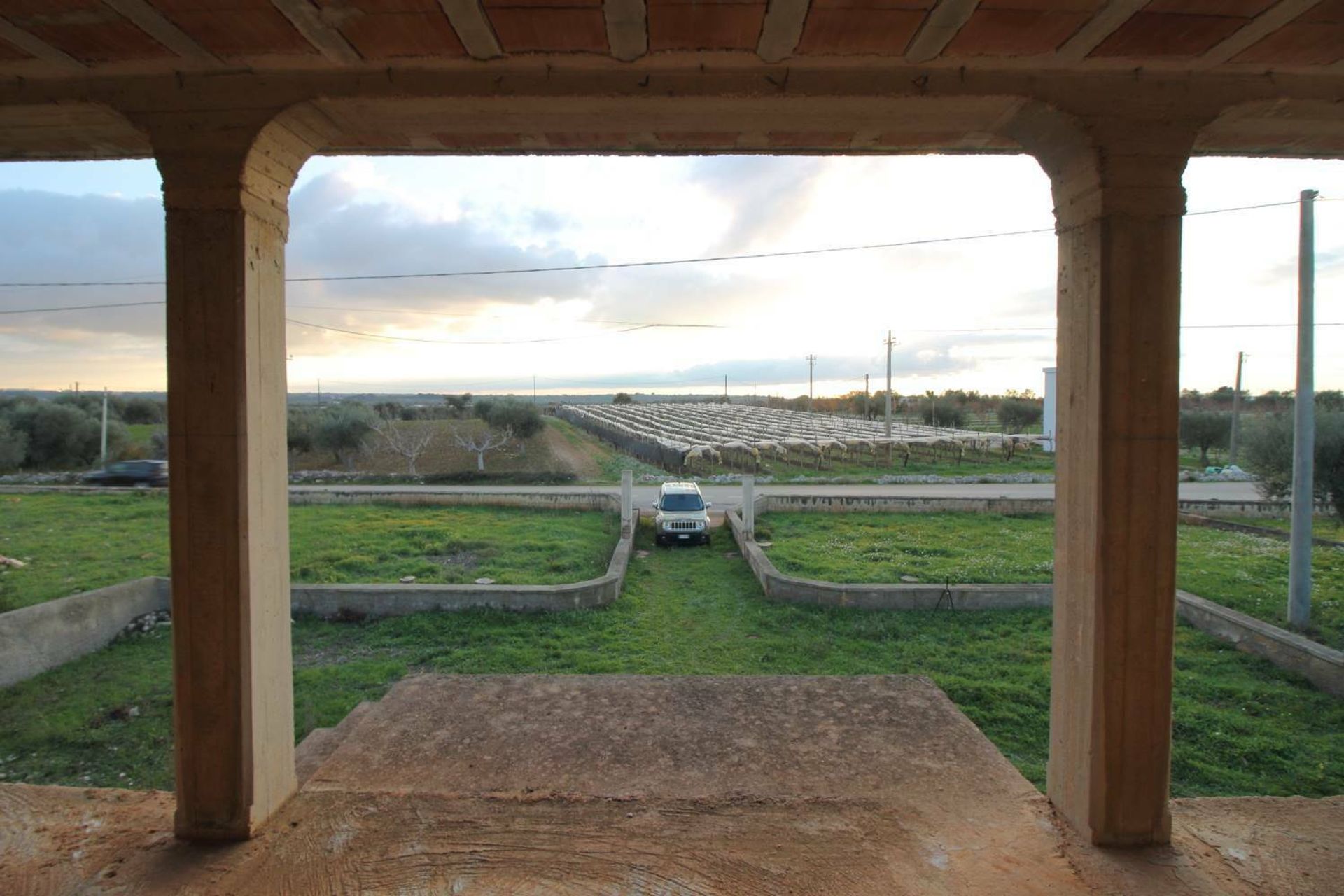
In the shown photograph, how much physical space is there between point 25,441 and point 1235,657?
1614 inches

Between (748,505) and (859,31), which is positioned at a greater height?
(859,31)

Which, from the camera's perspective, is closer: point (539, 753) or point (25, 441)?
point (539, 753)

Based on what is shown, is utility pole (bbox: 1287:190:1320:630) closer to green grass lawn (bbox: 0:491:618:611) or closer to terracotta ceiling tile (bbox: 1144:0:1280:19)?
terracotta ceiling tile (bbox: 1144:0:1280:19)

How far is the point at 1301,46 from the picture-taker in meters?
2.61

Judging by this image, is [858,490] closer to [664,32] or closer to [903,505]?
[903,505]

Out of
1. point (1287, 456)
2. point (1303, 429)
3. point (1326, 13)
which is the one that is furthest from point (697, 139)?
point (1287, 456)

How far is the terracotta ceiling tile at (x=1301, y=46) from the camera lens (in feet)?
8.17

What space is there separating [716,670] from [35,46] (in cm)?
688

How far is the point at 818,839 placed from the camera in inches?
114

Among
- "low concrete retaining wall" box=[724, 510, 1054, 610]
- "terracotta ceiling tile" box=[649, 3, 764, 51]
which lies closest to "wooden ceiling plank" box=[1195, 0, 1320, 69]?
"terracotta ceiling tile" box=[649, 3, 764, 51]

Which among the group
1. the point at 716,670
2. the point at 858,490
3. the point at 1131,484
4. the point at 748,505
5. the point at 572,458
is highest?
the point at 1131,484

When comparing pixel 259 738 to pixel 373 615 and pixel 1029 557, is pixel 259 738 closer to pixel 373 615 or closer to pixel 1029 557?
pixel 373 615

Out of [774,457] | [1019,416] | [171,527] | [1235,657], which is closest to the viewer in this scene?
[171,527]

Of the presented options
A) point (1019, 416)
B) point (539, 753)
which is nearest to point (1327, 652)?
point (539, 753)
